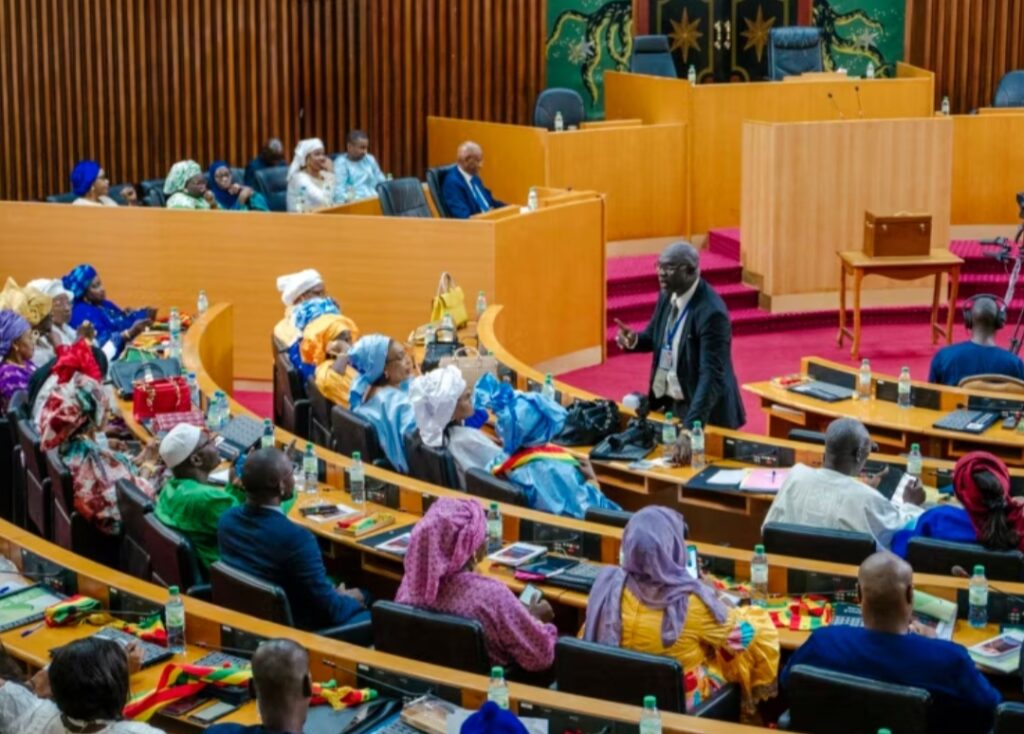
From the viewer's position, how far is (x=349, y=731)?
15.2ft

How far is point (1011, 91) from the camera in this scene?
608 inches

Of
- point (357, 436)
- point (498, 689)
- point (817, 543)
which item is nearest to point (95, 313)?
point (357, 436)

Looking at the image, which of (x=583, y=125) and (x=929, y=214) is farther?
(x=583, y=125)

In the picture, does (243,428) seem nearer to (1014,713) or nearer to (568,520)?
(568,520)

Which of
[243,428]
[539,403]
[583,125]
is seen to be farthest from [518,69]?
[539,403]

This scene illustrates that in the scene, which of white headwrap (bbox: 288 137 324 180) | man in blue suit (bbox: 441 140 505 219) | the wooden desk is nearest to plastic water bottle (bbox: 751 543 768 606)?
the wooden desk

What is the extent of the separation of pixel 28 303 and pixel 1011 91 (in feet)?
32.2

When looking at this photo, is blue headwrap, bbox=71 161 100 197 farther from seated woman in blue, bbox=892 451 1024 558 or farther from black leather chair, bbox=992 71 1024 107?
black leather chair, bbox=992 71 1024 107

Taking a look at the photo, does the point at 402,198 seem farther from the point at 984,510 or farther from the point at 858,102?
the point at 984,510

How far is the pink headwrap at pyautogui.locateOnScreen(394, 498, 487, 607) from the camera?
5082 mm

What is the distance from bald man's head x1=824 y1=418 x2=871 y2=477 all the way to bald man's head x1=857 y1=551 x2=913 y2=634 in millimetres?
1448

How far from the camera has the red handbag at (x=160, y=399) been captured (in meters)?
8.11

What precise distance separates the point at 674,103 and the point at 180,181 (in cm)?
462

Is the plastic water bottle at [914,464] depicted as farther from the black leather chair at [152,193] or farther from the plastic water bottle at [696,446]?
the black leather chair at [152,193]
